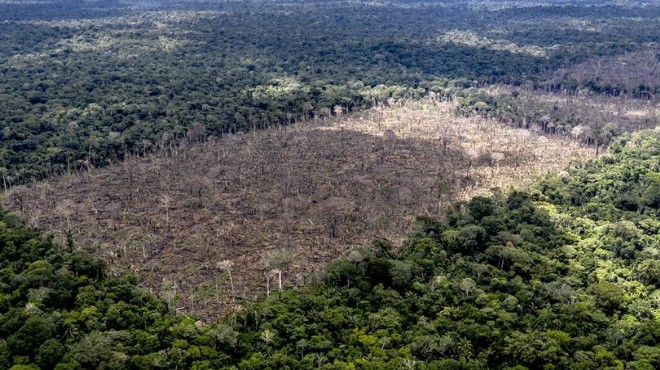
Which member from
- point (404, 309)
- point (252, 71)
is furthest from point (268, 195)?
point (252, 71)

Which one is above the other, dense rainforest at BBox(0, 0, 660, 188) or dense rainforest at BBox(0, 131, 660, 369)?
dense rainforest at BBox(0, 0, 660, 188)

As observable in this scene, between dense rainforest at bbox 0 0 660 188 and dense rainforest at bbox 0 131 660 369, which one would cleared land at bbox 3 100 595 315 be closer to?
dense rainforest at bbox 0 0 660 188

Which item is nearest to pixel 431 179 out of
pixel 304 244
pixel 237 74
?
pixel 304 244

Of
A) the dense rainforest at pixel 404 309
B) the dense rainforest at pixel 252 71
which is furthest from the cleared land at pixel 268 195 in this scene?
the dense rainforest at pixel 404 309

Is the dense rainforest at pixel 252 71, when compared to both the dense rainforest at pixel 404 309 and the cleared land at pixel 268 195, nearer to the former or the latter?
the cleared land at pixel 268 195

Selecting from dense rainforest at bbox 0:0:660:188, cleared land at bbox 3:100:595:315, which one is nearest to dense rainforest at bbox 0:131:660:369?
cleared land at bbox 3:100:595:315
